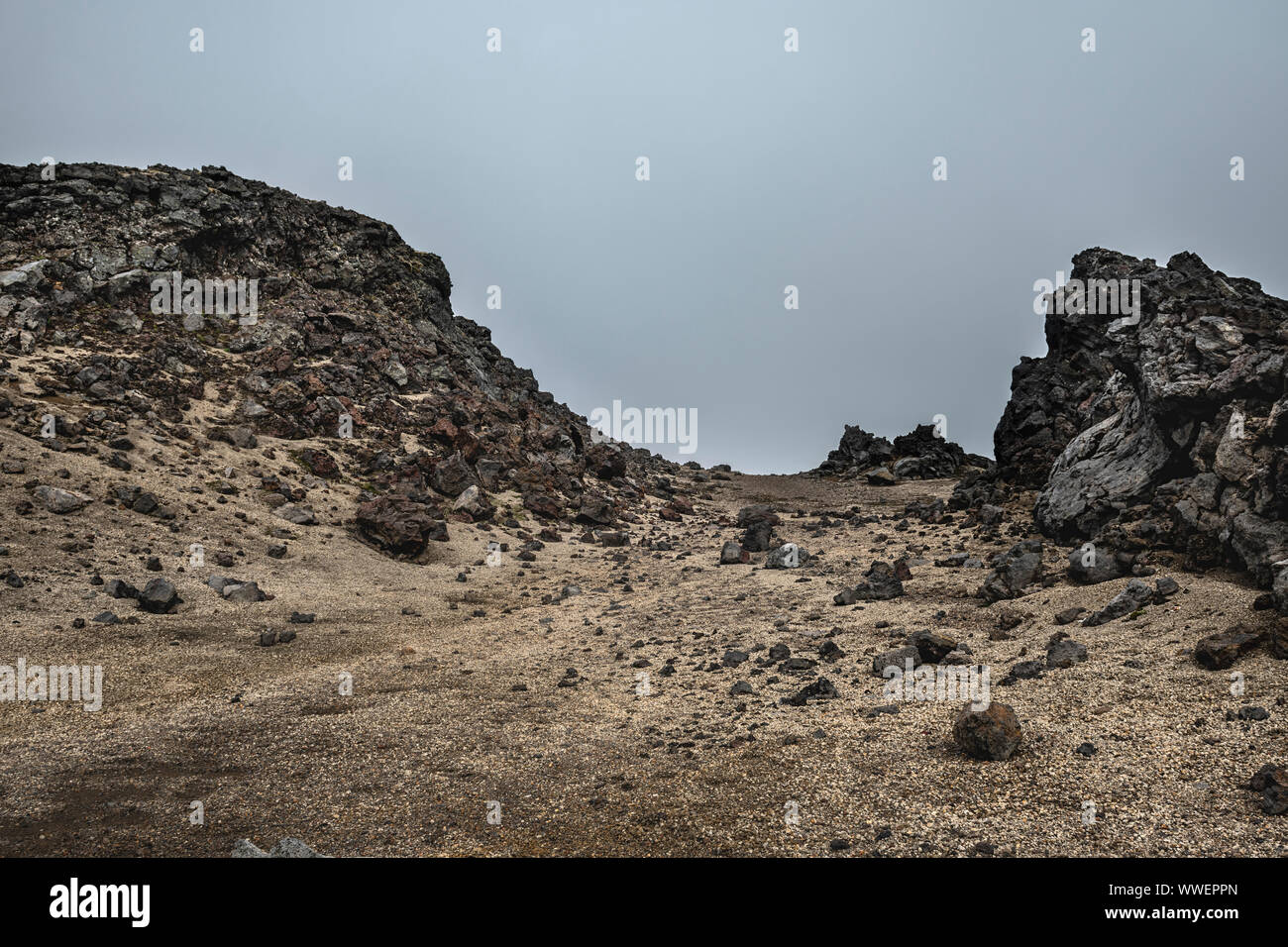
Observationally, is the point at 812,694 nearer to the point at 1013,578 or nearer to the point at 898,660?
the point at 898,660

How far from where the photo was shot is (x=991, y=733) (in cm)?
1030

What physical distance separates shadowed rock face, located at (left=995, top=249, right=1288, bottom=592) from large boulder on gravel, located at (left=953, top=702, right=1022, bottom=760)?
27.1ft

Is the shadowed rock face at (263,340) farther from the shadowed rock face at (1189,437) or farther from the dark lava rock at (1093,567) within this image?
the shadowed rock face at (1189,437)

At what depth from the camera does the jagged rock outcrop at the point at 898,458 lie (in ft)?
210

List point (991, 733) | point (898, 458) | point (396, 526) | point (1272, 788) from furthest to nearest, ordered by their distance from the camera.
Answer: point (898, 458) < point (396, 526) < point (991, 733) < point (1272, 788)

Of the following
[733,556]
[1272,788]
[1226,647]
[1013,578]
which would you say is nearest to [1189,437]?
[1013,578]

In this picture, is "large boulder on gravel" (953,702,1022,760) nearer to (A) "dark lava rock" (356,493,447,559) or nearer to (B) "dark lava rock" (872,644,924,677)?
(B) "dark lava rock" (872,644,924,677)

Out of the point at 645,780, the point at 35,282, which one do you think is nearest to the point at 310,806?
the point at 645,780

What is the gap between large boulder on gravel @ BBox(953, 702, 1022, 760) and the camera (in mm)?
10250

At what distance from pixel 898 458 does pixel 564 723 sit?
209 feet

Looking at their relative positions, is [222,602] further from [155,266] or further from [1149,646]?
[155,266]

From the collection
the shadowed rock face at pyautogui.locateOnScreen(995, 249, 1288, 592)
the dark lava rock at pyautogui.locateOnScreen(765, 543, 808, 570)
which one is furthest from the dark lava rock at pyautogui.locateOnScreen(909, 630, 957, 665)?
the dark lava rock at pyautogui.locateOnScreen(765, 543, 808, 570)

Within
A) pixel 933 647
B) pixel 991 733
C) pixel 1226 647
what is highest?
pixel 1226 647
